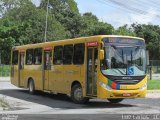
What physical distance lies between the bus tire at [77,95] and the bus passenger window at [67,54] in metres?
1.26

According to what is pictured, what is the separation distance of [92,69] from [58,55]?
3.69 metres

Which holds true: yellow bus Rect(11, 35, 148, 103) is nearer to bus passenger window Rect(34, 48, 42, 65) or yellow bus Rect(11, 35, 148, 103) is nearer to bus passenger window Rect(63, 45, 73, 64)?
bus passenger window Rect(63, 45, 73, 64)

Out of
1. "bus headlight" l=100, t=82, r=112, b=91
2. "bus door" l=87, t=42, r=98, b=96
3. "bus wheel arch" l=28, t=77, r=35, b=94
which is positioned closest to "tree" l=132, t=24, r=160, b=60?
"bus wheel arch" l=28, t=77, r=35, b=94

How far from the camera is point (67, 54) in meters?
22.1

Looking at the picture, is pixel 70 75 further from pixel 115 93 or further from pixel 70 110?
pixel 70 110

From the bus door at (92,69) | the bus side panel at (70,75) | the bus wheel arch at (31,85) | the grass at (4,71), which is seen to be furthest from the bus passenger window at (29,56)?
the grass at (4,71)

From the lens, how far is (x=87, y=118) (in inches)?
603

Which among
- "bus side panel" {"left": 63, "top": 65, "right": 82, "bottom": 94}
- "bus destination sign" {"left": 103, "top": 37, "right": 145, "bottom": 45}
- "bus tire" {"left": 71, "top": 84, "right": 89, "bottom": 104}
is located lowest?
"bus tire" {"left": 71, "top": 84, "right": 89, "bottom": 104}

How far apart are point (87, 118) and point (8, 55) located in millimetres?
50778

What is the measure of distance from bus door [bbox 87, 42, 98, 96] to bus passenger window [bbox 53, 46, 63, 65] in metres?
2.91

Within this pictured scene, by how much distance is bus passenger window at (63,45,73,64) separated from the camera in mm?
21734

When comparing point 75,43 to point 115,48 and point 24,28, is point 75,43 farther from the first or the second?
point 24,28

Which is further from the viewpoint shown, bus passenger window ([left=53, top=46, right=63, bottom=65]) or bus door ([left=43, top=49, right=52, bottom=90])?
bus door ([left=43, top=49, right=52, bottom=90])

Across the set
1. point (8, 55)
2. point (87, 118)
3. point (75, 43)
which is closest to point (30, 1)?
point (8, 55)
